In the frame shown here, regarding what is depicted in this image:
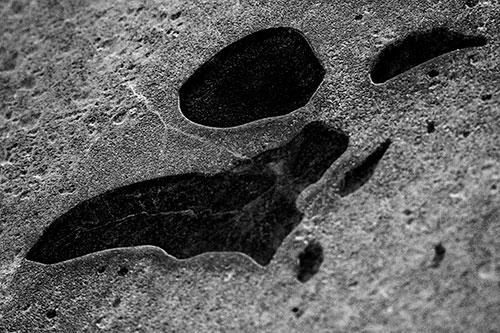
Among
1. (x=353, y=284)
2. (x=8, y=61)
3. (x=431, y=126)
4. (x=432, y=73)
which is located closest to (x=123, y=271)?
(x=353, y=284)

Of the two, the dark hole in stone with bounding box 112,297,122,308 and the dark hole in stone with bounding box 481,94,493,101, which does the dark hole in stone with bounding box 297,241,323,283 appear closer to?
the dark hole in stone with bounding box 112,297,122,308

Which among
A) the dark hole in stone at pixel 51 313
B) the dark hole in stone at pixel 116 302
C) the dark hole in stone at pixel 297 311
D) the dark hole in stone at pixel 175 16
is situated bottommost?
the dark hole in stone at pixel 51 313

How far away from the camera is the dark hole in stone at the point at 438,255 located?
2227mm

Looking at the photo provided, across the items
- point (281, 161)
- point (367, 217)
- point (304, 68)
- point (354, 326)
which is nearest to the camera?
point (354, 326)

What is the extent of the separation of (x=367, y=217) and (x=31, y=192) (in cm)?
136

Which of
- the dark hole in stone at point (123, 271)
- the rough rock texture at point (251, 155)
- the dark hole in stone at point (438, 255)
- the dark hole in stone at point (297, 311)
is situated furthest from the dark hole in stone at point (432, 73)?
the dark hole in stone at point (123, 271)

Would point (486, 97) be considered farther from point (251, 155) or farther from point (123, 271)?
point (123, 271)

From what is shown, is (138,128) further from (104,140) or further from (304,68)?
(304,68)

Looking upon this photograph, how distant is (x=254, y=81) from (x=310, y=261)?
2.72 ft

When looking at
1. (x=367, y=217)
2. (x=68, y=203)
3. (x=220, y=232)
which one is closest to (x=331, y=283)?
(x=367, y=217)

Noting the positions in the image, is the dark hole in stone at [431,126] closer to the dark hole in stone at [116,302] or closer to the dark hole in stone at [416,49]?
the dark hole in stone at [416,49]

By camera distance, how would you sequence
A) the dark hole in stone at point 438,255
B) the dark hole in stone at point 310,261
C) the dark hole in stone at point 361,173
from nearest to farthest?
the dark hole in stone at point 438,255
the dark hole in stone at point 310,261
the dark hole in stone at point 361,173

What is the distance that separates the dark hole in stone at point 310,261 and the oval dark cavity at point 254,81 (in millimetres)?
592

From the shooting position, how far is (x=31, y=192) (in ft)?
9.17
